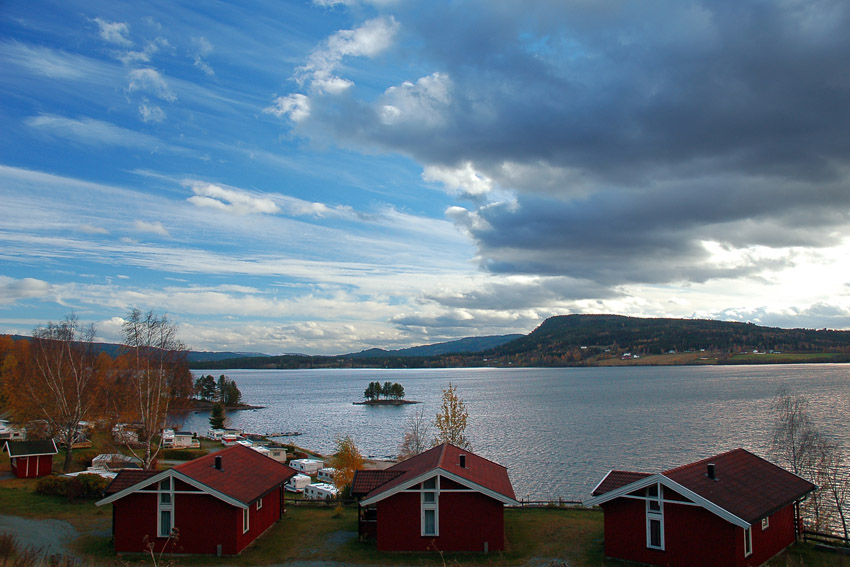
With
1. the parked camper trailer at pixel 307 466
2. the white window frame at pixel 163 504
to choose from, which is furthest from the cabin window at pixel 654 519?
the parked camper trailer at pixel 307 466

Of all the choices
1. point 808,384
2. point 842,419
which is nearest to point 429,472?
point 842,419

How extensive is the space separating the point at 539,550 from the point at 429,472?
5237 mm

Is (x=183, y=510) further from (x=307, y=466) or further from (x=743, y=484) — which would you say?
(x=307, y=466)

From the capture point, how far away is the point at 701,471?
20312 millimetres

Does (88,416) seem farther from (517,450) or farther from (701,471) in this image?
(701,471)

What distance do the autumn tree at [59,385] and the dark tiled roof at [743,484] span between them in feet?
123

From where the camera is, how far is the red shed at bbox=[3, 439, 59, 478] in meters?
35.8

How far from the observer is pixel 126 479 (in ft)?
70.3

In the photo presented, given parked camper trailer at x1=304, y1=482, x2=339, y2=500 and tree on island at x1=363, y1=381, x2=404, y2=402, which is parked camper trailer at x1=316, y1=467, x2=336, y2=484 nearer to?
parked camper trailer at x1=304, y1=482, x2=339, y2=500

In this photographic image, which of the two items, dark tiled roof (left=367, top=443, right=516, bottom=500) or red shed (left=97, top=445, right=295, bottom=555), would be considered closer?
red shed (left=97, top=445, right=295, bottom=555)

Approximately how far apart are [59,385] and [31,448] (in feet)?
18.7

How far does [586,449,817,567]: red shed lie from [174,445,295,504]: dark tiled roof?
12.8 m

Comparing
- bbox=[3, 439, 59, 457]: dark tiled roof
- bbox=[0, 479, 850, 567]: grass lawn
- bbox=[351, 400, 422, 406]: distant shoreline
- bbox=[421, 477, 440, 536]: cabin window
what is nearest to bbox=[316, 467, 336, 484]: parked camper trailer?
bbox=[3, 439, 59, 457]: dark tiled roof

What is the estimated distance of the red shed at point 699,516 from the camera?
17.7m
